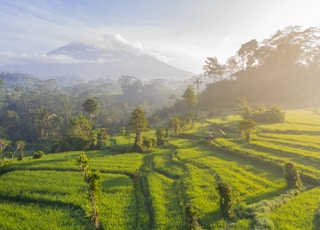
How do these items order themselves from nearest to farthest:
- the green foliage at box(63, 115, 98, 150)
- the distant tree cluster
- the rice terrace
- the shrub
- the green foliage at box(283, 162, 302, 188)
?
1. the shrub
2. the rice terrace
3. the green foliage at box(283, 162, 302, 188)
4. the green foliage at box(63, 115, 98, 150)
5. the distant tree cluster

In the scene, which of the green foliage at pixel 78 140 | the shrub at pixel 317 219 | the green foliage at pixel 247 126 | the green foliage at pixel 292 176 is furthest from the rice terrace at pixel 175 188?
the green foliage at pixel 78 140

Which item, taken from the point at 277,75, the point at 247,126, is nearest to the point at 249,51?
the point at 277,75

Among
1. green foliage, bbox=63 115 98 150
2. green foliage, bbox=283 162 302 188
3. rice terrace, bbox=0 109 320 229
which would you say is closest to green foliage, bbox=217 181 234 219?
rice terrace, bbox=0 109 320 229

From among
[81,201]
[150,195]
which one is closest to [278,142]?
[150,195]

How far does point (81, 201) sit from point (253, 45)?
83.7 m

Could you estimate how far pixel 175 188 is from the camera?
2491 cm

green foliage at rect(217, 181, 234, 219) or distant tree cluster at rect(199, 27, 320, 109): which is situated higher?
distant tree cluster at rect(199, 27, 320, 109)

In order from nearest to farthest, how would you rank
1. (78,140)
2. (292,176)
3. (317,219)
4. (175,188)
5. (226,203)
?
(317,219)
(226,203)
(292,176)
(175,188)
(78,140)

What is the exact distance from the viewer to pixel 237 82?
91.1 m

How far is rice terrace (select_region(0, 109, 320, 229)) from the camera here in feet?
63.6

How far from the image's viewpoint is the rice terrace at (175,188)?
19375 millimetres

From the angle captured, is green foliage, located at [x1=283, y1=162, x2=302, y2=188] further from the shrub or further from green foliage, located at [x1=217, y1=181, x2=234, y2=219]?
green foliage, located at [x1=217, y1=181, x2=234, y2=219]

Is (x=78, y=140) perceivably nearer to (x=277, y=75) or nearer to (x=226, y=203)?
(x=226, y=203)

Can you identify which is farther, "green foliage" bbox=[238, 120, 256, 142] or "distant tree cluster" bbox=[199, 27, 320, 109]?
"distant tree cluster" bbox=[199, 27, 320, 109]
